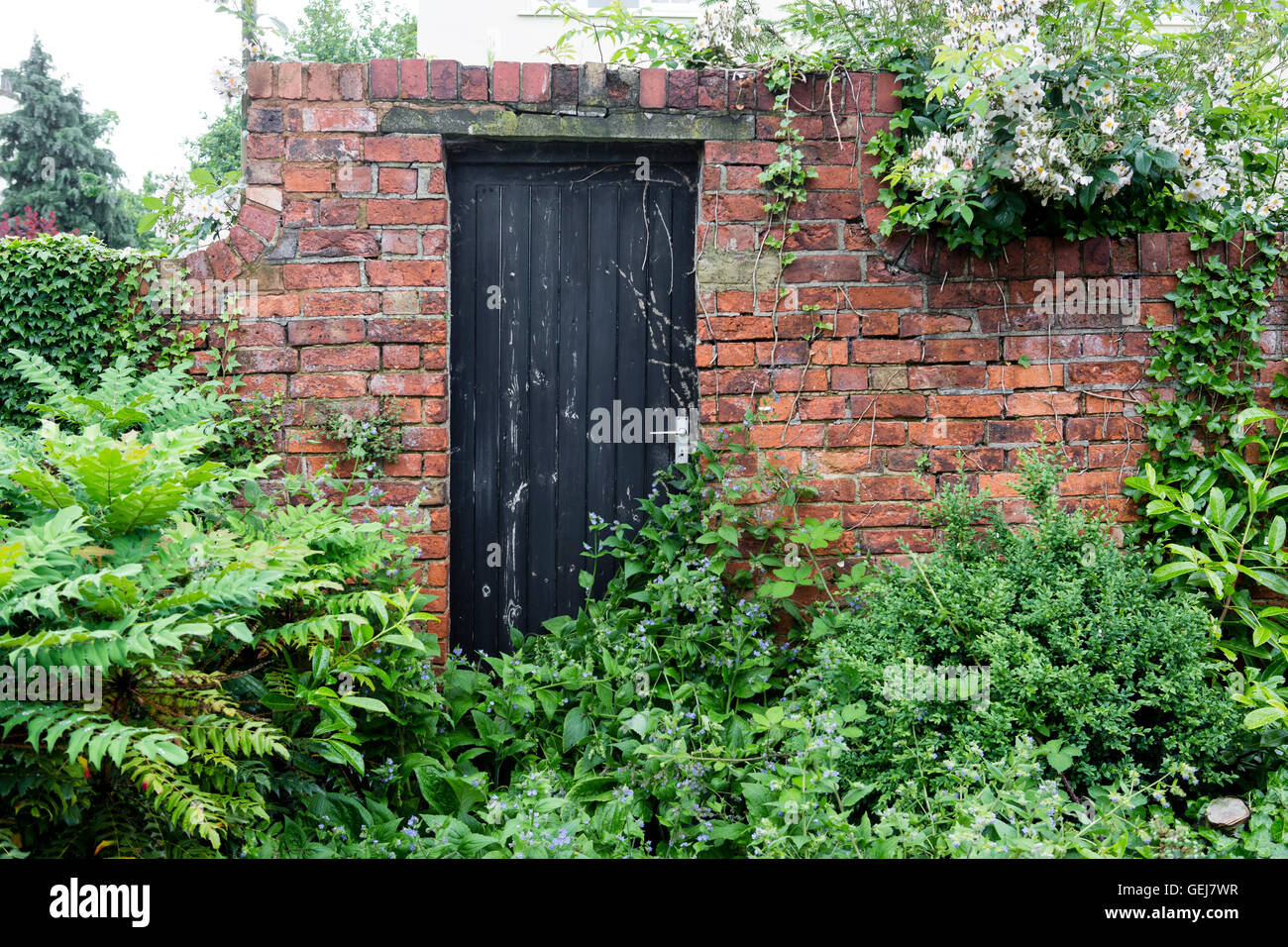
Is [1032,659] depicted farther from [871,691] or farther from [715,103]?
[715,103]

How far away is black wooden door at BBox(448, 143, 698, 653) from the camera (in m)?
3.21

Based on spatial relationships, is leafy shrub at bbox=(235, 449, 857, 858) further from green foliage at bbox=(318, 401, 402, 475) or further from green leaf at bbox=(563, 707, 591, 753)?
green foliage at bbox=(318, 401, 402, 475)

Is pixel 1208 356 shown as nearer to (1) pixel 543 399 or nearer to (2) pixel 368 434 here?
(1) pixel 543 399

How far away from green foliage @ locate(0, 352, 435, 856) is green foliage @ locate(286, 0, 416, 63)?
20515mm

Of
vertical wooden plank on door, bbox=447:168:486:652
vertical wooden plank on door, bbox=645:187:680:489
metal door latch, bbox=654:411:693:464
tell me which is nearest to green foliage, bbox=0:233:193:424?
vertical wooden plank on door, bbox=447:168:486:652

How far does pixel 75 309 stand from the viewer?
2.93 meters

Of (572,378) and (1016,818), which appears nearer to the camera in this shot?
(1016,818)

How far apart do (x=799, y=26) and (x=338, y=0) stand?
70.3 ft

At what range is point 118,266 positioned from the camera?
9.68 feet

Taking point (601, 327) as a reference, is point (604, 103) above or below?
above

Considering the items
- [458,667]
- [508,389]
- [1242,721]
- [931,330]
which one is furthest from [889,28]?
[458,667]

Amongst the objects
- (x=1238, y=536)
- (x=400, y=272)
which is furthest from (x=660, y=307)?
(x=1238, y=536)

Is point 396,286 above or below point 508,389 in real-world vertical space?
above

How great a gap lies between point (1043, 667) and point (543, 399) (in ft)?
6.41
